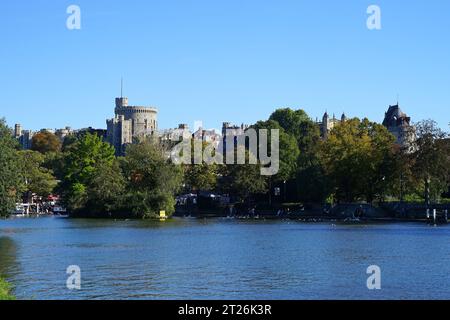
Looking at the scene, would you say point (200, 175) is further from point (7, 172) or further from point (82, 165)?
point (7, 172)

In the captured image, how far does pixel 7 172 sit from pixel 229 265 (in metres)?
24.6

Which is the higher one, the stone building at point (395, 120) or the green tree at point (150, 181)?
the stone building at point (395, 120)

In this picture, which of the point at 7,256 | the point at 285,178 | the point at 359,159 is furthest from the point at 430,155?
the point at 7,256

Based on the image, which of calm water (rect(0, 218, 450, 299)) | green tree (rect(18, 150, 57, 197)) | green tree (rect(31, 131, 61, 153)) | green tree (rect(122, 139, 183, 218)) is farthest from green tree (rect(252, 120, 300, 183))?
green tree (rect(31, 131, 61, 153))

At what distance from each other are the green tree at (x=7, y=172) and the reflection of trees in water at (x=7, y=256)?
3.12m

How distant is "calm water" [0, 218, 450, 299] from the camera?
1017 inches

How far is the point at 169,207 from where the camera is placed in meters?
85.1

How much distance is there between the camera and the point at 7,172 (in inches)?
2068

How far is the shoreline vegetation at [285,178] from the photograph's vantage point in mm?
81000

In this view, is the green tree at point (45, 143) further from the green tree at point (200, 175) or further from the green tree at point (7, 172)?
the green tree at point (7, 172)

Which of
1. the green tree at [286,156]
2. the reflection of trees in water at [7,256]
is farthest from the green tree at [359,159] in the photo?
the reflection of trees in water at [7,256]

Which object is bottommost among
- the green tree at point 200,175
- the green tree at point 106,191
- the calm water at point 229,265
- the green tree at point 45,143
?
the calm water at point 229,265

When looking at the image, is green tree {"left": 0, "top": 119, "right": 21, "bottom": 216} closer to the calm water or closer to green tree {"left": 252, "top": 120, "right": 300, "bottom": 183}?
the calm water

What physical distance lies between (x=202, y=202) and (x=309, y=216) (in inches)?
878
